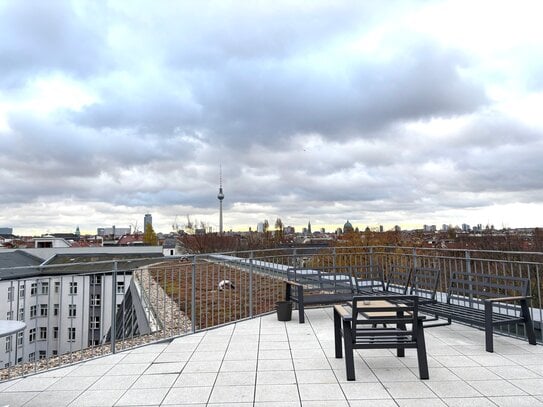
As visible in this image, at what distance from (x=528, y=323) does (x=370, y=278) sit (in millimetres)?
3136

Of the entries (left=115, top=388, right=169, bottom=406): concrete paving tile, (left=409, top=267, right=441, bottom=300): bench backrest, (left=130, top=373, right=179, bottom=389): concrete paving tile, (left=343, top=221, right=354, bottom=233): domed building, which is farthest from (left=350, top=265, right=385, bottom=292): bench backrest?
(left=343, top=221, right=354, bottom=233): domed building

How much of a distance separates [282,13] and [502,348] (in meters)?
9.25

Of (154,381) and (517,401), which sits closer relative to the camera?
(517,401)

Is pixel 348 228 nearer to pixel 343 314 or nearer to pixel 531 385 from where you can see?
pixel 343 314

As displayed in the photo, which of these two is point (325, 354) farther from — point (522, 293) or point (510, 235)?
point (510, 235)

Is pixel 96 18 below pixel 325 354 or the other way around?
the other way around

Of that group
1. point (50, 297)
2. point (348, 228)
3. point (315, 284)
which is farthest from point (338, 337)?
point (348, 228)

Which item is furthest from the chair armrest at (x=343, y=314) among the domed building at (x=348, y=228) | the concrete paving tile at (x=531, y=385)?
the domed building at (x=348, y=228)

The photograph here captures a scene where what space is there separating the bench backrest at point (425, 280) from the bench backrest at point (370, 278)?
1.03 meters

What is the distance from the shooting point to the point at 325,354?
17.2 ft

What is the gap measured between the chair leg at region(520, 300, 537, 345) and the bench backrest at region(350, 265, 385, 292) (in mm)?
2764

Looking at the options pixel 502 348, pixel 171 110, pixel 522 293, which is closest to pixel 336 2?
pixel 522 293

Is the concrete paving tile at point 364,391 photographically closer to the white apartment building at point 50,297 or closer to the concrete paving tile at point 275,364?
the concrete paving tile at point 275,364

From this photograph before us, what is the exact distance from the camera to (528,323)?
17.7ft
